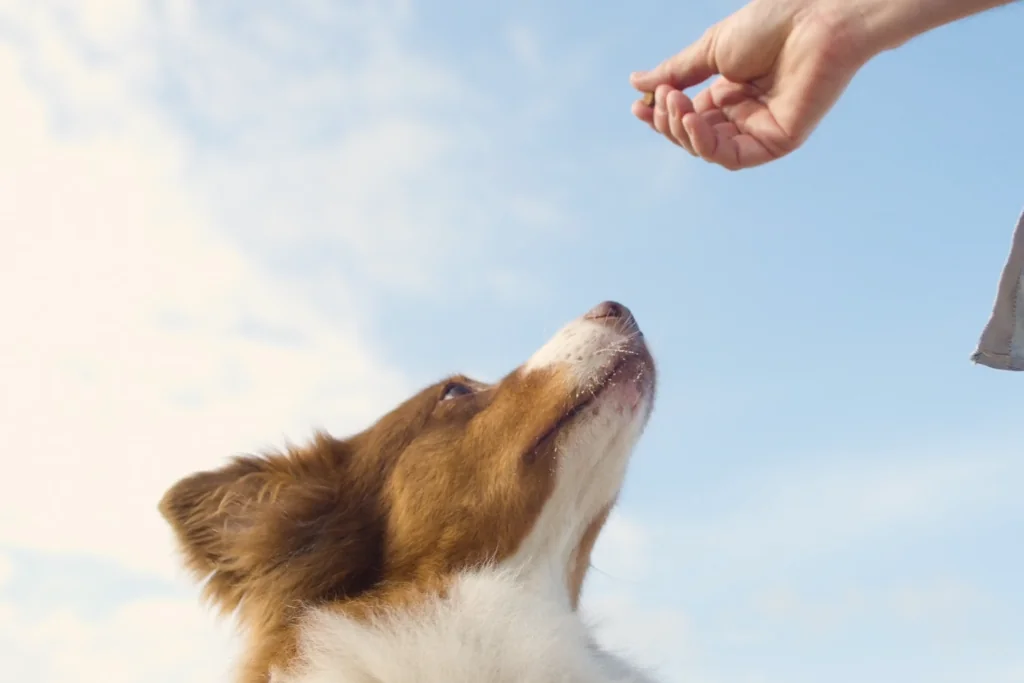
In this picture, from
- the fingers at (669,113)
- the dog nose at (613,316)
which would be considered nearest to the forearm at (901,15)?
the fingers at (669,113)

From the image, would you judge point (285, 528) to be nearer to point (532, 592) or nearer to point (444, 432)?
point (444, 432)

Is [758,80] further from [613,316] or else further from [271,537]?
[271,537]

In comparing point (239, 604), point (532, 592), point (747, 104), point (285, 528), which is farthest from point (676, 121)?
point (239, 604)

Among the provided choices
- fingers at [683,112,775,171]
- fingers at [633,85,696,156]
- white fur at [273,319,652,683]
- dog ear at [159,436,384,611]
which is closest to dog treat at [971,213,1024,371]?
fingers at [683,112,775,171]

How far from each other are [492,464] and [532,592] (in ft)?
2.08

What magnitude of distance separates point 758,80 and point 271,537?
3.17 meters

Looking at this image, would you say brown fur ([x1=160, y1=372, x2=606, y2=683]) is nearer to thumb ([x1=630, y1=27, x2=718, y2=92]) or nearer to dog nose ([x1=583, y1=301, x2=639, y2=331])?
dog nose ([x1=583, y1=301, x2=639, y2=331])

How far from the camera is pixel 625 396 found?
5.12 metres

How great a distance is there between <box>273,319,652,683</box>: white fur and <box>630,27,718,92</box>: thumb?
122 cm

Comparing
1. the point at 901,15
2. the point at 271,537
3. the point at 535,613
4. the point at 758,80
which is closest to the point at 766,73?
the point at 758,80

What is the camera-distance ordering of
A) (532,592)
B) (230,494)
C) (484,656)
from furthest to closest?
1. (230,494)
2. (532,592)
3. (484,656)

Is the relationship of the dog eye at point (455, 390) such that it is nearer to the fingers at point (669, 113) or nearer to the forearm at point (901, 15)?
the fingers at point (669, 113)

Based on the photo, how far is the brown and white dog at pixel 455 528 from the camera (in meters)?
4.65

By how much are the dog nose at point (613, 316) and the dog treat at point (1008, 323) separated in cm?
180
